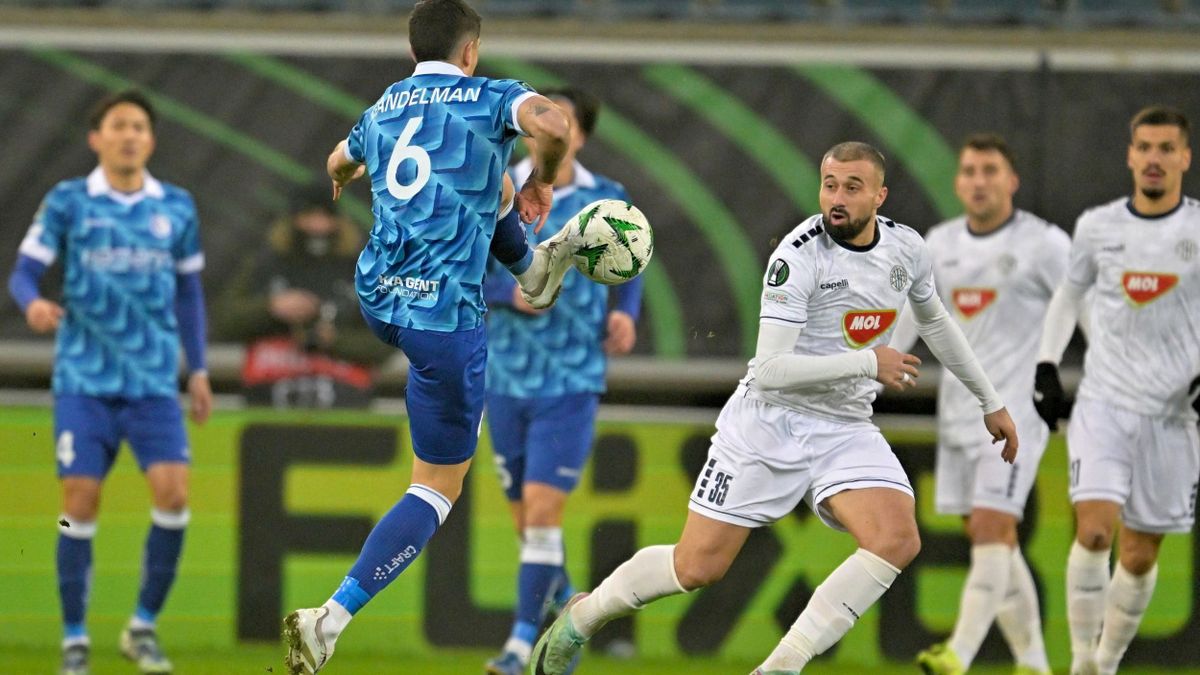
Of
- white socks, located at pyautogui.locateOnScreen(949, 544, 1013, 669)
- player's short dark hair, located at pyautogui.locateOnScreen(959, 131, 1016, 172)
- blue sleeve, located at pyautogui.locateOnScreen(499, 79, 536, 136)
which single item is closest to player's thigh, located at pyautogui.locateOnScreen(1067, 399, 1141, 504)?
white socks, located at pyautogui.locateOnScreen(949, 544, 1013, 669)

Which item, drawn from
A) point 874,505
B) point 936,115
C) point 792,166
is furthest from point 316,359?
point 874,505

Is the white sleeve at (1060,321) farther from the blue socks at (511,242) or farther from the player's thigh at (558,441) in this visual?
the blue socks at (511,242)

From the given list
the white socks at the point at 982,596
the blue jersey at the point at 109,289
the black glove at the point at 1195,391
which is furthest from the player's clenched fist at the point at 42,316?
the black glove at the point at 1195,391

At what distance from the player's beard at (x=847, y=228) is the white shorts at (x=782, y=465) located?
65 cm

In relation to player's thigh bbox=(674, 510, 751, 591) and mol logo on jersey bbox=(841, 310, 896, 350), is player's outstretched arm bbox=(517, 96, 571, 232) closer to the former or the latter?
mol logo on jersey bbox=(841, 310, 896, 350)

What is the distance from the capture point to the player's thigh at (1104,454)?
762 cm

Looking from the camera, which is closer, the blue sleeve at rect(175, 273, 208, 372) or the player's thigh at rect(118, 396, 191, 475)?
the player's thigh at rect(118, 396, 191, 475)

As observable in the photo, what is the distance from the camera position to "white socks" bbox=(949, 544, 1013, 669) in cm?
855

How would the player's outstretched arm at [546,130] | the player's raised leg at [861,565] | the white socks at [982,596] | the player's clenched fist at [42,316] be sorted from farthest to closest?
1. the white socks at [982,596]
2. the player's clenched fist at [42,316]
3. the player's raised leg at [861,565]
4. the player's outstretched arm at [546,130]

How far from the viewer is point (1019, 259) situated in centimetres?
884

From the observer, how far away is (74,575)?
836 cm

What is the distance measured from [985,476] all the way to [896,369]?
2.94m

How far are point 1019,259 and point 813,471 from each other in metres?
3.07

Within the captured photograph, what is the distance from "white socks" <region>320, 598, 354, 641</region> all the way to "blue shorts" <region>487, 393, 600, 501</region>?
242cm
